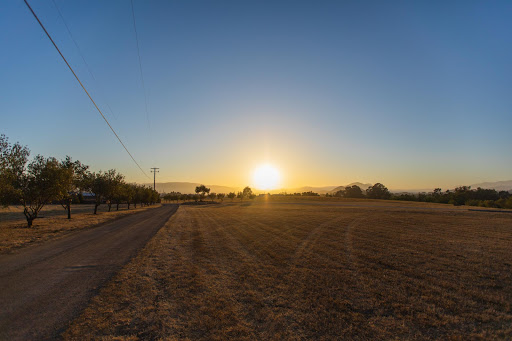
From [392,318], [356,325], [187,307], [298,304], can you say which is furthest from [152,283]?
[392,318]

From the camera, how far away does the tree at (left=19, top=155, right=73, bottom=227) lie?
23.2 m

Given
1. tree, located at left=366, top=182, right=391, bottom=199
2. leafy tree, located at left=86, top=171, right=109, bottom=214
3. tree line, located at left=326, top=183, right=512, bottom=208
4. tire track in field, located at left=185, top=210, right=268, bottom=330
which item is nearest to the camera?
tire track in field, located at left=185, top=210, right=268, bottom=330

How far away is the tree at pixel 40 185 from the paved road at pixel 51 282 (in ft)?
40.5

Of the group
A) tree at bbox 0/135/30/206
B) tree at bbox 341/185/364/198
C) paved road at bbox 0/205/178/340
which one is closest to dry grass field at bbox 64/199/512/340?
paved road at bbox 0/205/178/340

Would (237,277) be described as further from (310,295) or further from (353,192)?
(353,192)

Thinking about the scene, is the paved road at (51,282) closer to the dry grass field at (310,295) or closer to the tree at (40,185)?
the dry grass field at (310,295)

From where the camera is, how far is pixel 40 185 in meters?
24.0

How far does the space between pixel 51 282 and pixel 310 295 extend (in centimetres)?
853

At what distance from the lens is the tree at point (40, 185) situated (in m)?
23.2

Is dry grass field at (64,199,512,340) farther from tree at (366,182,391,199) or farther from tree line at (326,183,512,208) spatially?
tree at (366,182,391,199)

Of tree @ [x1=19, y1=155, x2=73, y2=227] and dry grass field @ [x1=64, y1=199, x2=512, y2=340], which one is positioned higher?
tree @ [x1=19, y1=155, x2=73, y2=227]

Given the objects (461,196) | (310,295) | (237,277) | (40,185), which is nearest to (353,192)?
→ (461,196)

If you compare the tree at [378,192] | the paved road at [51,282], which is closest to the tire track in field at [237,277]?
the paved road at [51,282]

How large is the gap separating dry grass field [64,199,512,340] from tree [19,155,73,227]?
20.1 meters
